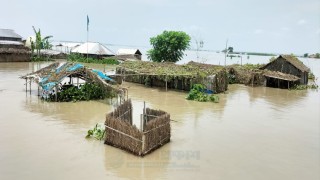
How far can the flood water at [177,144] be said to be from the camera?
26.6 ft

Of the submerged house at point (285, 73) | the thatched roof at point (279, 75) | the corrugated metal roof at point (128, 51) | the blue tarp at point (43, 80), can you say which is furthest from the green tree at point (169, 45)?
the blue tarp at point (43, 80)

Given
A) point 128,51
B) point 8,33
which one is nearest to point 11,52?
point 8,33

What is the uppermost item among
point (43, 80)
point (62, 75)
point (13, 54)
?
point (13, 54)

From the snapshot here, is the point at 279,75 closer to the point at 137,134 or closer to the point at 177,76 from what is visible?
the point at 177,76

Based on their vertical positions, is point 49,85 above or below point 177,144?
above

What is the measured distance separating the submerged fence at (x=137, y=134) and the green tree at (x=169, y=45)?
2561 centimetres

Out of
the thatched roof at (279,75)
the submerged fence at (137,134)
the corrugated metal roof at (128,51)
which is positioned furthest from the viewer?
the corrugated metal roof at (128,51)

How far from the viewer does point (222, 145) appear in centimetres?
1041

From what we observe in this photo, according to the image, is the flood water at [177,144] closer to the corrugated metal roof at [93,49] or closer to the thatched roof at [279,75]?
the thatched roof at [279,75]

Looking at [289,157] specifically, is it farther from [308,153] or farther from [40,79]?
[40,79]

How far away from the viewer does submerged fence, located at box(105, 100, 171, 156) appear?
8.83 m

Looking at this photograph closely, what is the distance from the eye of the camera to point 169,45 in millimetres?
35344

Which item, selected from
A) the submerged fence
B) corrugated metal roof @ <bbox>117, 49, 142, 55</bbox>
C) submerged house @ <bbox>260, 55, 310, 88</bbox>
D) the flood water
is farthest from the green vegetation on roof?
corrugated metal roof @ <bbox>117, 49, 142, 55</bbox>

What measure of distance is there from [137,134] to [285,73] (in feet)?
73.4
